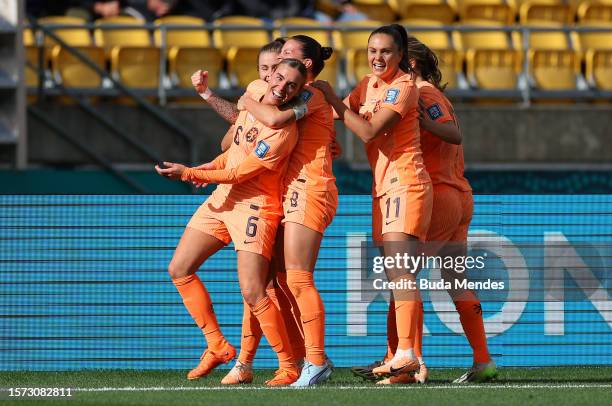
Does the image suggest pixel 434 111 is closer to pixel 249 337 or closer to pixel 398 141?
pixel 398 141

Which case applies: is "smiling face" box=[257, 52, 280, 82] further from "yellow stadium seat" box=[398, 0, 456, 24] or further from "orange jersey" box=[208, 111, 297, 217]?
"yellow stadium seat" box=[398, 0, 456, 24]

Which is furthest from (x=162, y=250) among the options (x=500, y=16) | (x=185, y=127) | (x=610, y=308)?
(x=500, y=16)

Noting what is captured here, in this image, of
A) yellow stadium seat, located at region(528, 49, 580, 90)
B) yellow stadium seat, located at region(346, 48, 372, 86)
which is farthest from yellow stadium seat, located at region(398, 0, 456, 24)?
yellow stadium seat, located at region(346, 48, 372, 86)

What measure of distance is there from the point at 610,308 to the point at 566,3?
857 cm

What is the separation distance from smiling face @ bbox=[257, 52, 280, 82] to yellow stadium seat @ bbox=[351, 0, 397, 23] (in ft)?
28.6

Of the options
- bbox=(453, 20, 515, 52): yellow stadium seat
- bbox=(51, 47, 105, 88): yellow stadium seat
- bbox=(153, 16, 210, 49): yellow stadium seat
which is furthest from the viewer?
bbox=(453, 20, 515, 52): yellow stadium seat

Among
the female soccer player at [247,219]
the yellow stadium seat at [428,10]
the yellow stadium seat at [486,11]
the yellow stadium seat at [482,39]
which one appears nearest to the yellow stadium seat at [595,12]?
the yellow stadium seat at [486,11]

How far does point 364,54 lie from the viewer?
14.5m

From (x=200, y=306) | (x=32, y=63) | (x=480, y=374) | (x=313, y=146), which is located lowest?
(x=480, y=374)

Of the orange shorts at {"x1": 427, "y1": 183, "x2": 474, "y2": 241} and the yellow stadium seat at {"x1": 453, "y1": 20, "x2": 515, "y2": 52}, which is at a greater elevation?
the yellow stadium seat at {"x1": 453, "y1": 20, "x2": 515, "y2": 52}

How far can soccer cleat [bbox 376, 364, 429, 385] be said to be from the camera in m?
7.24

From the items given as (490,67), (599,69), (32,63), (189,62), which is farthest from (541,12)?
(32,63)

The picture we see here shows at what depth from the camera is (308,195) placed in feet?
23.0

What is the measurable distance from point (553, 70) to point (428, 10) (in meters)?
1.80
